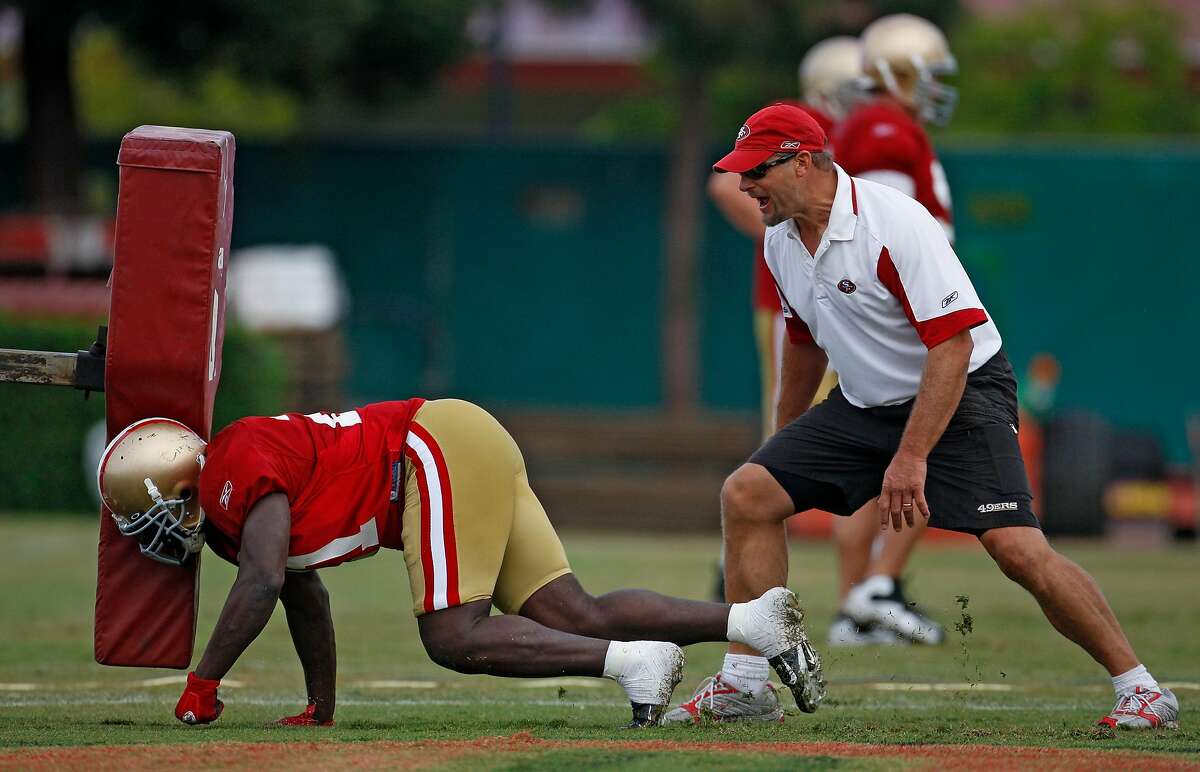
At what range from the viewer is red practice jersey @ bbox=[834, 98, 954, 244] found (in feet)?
26.1

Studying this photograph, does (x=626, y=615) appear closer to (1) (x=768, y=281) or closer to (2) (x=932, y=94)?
(1) (x=768, y=281)

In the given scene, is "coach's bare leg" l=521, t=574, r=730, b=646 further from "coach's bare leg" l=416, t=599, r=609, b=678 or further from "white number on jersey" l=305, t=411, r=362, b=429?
"white number on jersey" l=305, t=411, r=362, b=429

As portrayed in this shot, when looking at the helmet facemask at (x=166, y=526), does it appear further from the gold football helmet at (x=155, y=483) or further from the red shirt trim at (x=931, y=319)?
the red shirt trim at (x=931, y=319)

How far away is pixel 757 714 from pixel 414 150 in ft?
Answer: 51.9

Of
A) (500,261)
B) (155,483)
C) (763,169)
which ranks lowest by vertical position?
(155,483)

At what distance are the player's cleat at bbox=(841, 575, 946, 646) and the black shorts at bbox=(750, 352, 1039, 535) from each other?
7.30 ft

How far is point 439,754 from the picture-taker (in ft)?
16.6

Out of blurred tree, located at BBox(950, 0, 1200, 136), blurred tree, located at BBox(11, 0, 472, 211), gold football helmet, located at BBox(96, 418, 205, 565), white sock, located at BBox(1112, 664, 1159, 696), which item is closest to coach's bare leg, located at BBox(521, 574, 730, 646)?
gold football helmet, located at BBox(96, 418, 205, 565)

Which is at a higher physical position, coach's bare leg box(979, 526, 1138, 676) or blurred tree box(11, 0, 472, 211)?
blurred tree box(11, 0, 472, 211)

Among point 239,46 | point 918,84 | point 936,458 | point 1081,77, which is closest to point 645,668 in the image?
point 936,458

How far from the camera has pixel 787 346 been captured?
20.7 feet

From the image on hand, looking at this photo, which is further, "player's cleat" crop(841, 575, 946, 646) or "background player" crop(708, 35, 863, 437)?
"background player" crop(708, 35, 863, 437)

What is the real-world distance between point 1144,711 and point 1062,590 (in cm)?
46

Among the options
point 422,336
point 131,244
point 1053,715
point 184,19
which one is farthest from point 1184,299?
point 131,244
